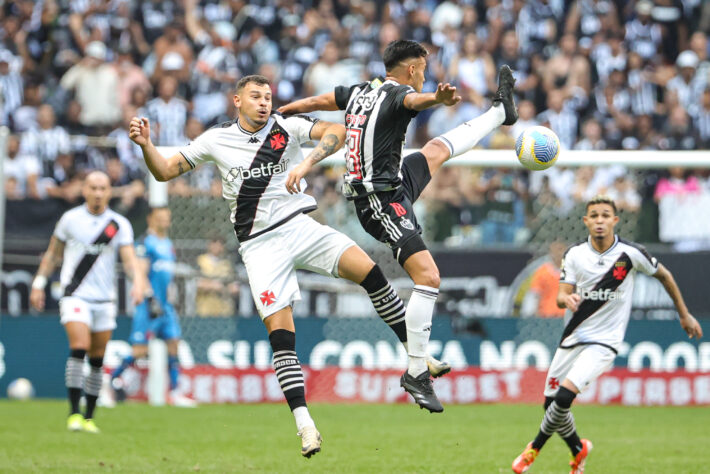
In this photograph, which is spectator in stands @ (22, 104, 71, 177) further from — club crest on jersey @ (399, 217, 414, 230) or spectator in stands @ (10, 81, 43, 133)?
club crest on jersey @ (399, 217, 414, 230)

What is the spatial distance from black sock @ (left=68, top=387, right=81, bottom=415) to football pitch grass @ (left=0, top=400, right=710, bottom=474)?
0.28 metres

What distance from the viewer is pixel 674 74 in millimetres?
19703

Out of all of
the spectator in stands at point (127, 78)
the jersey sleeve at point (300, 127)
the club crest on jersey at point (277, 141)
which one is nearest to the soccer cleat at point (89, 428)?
the club crest on jersey at point (277, 141)

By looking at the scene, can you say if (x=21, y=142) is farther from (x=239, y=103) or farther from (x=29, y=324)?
(x=239, y=103)

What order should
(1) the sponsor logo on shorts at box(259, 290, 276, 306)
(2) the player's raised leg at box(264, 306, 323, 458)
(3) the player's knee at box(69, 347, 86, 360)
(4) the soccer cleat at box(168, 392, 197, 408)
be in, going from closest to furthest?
(2) the player's raised leg at box(264, 306, 323, 458) < (1) the sponsor logo on shorts at box(259, 290, 276, 306) < (3) the player's knee at box(69, 347, 86, 360) < (4) the soccer cleat at box(168, 392, 197, 408)

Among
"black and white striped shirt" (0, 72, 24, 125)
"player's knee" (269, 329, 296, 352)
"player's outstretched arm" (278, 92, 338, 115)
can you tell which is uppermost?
"black and white striped shirt" (0, 72, 24, 125)

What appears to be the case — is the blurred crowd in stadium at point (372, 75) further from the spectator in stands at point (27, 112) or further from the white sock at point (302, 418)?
the white sock at point (302, 418)

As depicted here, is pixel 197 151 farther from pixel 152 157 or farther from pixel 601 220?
pixel 601 220

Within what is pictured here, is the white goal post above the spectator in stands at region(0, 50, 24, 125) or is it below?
below

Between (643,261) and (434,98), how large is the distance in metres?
3.07

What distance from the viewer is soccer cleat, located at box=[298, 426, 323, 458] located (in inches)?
299

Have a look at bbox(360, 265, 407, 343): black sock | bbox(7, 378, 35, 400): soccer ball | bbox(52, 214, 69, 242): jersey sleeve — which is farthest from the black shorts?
bbox(7, 378, 35, 400): soccer ball

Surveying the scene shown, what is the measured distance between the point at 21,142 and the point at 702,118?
11403 mm

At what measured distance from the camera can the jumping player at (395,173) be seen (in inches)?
324
